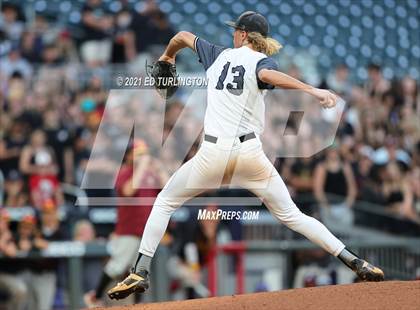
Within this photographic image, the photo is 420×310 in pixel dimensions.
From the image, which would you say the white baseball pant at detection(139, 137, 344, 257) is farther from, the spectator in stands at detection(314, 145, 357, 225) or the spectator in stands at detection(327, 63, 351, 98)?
the spectator in stands at detection(327, 63, 351, 98)

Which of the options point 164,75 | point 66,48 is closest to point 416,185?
point 66,48

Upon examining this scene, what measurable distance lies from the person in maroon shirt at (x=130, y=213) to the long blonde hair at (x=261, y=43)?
3.50m

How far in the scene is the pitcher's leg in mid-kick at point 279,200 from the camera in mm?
6328

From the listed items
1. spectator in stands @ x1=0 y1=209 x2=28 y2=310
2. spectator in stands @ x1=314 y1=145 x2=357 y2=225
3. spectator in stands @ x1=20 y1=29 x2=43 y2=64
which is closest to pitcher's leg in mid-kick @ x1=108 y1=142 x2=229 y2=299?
spectator in stands @ x1=0 y1=209 x2=28 y2=310

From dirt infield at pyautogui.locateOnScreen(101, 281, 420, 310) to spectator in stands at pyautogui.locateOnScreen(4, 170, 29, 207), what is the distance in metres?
4.41

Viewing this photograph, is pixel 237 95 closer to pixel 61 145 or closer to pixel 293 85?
pixel 293 85

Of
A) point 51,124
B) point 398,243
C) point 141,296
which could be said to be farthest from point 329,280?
point 51,124

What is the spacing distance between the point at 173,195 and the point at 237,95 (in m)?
0.82

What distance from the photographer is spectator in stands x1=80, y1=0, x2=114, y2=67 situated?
13.2m

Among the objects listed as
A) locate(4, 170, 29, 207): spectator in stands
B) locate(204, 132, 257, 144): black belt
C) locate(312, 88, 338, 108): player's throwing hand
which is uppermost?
locate(312, 88, 338, 108): player's throwing hand

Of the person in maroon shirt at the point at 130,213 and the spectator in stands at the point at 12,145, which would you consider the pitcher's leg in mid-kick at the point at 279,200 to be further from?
the spectator in stands at the point at 12,145

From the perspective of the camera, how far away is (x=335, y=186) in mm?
11617

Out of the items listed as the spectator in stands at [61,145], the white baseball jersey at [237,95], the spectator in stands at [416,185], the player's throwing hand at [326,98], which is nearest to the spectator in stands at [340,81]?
the spectator in stands at [416,185]

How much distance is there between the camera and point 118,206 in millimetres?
9906
